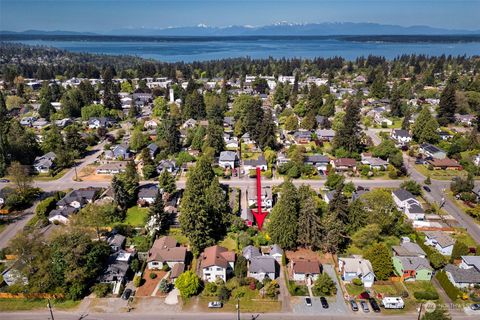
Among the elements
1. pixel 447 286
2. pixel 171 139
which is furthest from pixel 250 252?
pixel 171 139

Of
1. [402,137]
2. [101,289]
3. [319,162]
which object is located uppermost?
[402,137]

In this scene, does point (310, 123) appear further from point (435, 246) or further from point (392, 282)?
point (392, 282)

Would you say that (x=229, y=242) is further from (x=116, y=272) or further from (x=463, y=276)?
(x=463, y=276)

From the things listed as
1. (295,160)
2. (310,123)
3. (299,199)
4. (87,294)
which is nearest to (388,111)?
(310,123)

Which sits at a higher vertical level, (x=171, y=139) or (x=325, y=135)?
(x=171, y=139)

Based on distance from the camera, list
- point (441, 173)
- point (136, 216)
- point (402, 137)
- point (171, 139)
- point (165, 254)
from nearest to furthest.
Result: point (165, 254)
point (136, 216)
point (441, 173)
point (171, 139)
point (402, 137)

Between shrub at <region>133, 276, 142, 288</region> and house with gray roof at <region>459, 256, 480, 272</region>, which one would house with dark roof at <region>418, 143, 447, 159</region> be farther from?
shrub at <region>133, 276, 142, 288</region>

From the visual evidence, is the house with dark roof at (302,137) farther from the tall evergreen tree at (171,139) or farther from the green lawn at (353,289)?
the green lawn at (353,289)
